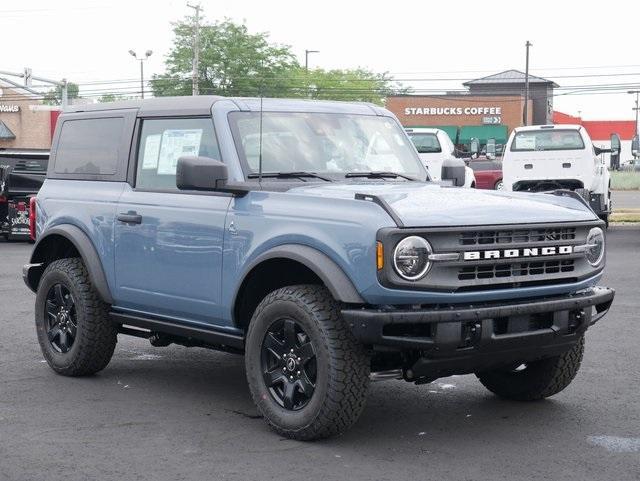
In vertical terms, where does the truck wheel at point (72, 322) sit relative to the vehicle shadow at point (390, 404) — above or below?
above

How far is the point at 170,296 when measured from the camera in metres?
6.99

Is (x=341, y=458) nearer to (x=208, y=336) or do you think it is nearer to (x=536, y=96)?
(x=208, y=336)

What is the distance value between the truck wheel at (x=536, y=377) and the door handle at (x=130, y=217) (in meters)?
2.43

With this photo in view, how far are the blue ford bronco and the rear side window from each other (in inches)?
0.6

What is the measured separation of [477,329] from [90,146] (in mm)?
3599

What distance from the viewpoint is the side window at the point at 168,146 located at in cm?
705

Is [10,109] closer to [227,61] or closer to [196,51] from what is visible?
[227,61]

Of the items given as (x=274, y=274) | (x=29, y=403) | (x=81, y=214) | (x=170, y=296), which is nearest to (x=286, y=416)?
(x=274, y=274)

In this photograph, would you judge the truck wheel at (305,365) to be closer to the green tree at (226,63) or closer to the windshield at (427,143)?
the windshield at (427,143)

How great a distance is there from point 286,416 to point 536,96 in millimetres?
94659

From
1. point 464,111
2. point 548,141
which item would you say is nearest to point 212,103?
point 548,141

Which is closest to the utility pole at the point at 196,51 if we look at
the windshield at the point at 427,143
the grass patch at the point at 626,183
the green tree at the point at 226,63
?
the green tree at the point at 226,63

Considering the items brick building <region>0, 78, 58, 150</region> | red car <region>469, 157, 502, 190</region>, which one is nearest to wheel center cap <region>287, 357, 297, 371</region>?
red car <region>469, 157, 502, 190</region>

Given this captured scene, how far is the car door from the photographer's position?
6.71 m
